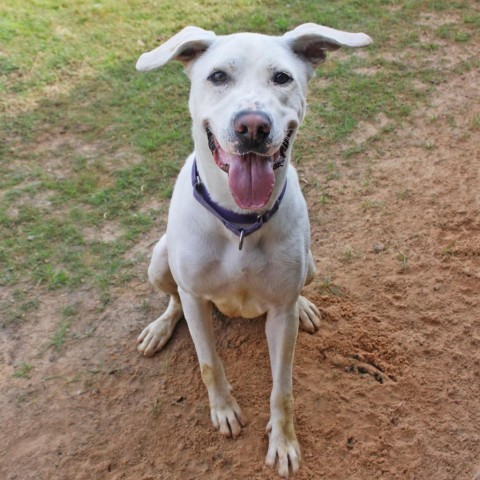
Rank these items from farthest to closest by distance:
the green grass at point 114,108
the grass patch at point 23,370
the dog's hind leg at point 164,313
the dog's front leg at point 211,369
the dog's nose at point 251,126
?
1. the green grass at point 114,108
2. the grass patch at point 23,370
3. the dog's hind leg at point 164,313
4. the dog's front leg at point 211,369
5. the dog's nose at point 251,126

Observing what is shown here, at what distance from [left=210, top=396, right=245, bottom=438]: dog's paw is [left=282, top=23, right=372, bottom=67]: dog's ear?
1905mm

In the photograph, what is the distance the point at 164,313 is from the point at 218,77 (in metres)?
1.82

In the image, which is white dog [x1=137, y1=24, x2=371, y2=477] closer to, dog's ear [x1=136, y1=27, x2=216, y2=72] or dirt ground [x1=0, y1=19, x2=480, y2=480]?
dog's ear [x1=136, y1=27, x2=216, y2=72]

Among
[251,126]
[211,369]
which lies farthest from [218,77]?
[211,369]

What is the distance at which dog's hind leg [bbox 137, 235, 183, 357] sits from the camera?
3.34 metres

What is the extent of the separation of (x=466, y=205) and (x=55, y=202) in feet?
10.9

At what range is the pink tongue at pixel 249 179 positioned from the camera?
238cm

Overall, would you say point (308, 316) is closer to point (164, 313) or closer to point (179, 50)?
point (164, 313)

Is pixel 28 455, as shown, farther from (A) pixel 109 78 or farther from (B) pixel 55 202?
(A) pixel 109 78

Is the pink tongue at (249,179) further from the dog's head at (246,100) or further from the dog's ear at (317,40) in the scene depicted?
the dog's ear at (317,40)

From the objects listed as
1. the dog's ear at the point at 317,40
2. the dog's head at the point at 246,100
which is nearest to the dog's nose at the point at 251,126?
the dog's head at the point at 246,100

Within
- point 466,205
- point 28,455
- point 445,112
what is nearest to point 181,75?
point 445,112

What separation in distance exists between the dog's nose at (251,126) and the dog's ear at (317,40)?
0.58 meters

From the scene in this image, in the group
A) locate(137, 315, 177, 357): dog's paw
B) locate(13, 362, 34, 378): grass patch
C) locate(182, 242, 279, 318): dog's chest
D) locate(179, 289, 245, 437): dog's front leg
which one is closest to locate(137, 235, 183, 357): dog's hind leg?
locate(137, 315, 177, 357): dog's paw
